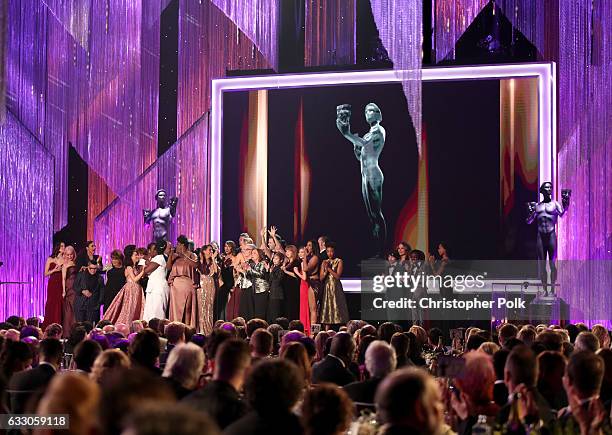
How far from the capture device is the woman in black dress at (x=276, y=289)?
44.6ft

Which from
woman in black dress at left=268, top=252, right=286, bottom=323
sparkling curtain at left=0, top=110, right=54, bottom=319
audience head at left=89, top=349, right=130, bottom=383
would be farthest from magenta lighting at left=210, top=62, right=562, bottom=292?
audience head at left=89, top=349, right=130, bottom=383

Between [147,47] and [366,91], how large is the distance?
3717 mm

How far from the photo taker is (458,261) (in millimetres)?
14250

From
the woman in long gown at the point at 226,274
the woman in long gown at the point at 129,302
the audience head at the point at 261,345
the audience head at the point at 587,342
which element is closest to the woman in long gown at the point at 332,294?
the woman in long gown at the point at 226,274

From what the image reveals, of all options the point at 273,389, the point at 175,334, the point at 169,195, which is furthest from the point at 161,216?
the point at 273,389

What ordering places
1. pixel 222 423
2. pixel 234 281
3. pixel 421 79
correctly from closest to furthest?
1. pixel 222 423
2. pixel 234 281
3. pixel 421 79

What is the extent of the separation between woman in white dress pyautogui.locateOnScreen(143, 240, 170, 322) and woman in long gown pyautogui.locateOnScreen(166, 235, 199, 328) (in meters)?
0.08

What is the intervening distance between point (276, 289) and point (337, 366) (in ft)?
27.3

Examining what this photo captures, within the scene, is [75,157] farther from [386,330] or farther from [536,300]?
[386,330]

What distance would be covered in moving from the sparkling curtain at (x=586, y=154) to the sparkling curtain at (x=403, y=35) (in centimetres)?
210

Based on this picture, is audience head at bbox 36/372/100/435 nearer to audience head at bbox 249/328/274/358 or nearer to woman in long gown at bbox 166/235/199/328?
audience head at bbox 249/328/274/358

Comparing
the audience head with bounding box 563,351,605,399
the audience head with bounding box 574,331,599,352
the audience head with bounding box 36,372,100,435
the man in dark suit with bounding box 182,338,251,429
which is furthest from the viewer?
the audience head with bounding box 574,331,599,352

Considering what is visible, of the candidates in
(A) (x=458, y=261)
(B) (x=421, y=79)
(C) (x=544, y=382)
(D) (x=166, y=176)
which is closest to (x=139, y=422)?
(C) (x=544, y=382)

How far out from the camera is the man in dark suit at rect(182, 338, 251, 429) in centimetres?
332
